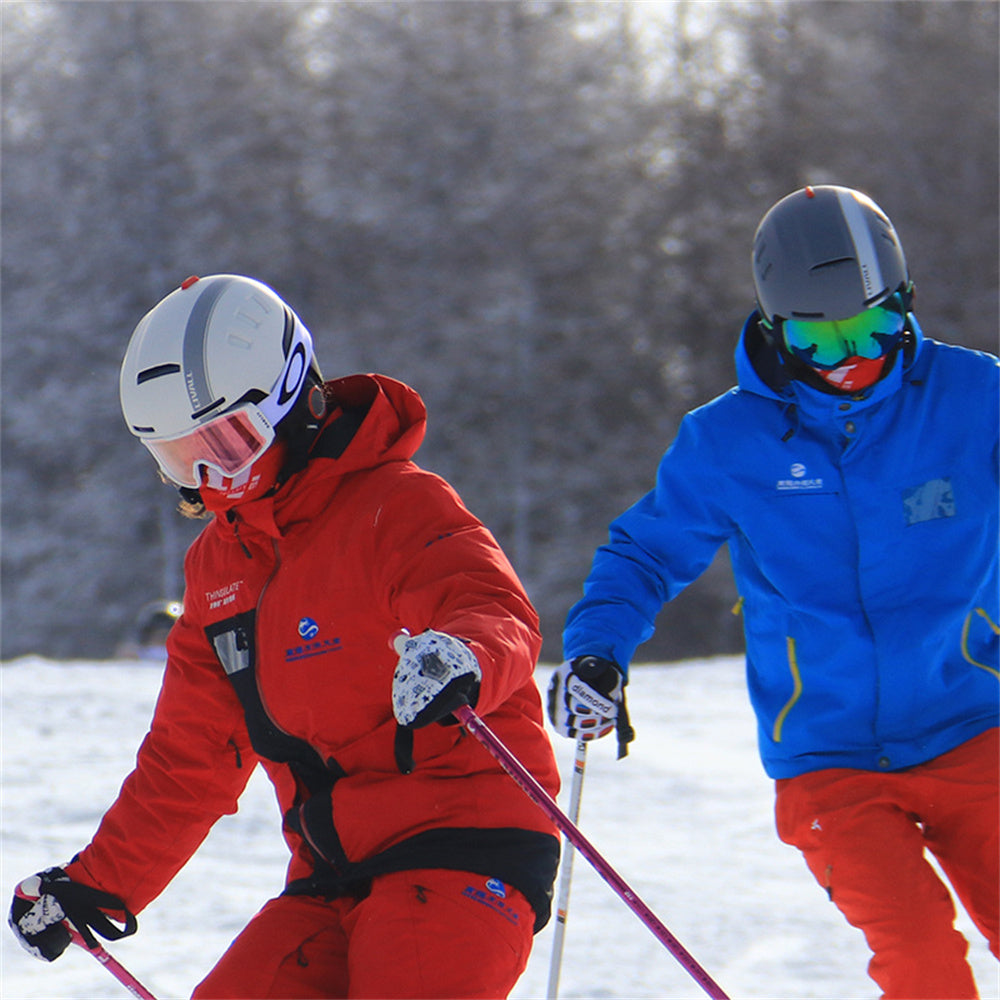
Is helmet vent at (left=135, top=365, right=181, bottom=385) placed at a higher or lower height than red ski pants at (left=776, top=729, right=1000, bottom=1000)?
higher

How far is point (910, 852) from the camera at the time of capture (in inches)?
98.0

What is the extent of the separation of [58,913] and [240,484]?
3.27 feet

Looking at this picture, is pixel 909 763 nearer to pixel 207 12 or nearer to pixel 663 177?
pixel 663 177

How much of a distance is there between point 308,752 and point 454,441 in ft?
65.7

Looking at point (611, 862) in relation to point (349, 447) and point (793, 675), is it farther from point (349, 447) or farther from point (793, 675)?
point (349, 447)

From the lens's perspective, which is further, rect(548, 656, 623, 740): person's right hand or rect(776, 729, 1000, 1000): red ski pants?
rect(548, 656, 623, 740): person's right hand

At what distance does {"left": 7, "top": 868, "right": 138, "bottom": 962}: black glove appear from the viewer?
278cm

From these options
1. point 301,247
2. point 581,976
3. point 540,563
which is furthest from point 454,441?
point 581,976

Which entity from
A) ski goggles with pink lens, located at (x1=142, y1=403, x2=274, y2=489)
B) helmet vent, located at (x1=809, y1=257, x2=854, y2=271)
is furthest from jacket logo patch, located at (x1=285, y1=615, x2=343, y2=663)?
helmet vent, located at (x1=809, y1=257, x2=854, y2=271)

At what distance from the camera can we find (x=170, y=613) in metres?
2.96

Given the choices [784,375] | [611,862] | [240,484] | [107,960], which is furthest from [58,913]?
[611,862]

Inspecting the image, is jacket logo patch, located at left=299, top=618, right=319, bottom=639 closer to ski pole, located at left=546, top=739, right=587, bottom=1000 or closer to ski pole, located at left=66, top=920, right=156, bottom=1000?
ski pole, located at left=546, top=739, right=587, bottom=1000

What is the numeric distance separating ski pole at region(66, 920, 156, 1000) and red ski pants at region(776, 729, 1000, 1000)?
4.40 feet

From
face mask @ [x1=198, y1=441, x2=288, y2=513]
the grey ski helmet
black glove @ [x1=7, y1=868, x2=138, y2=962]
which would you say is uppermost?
the grey ski helmet
